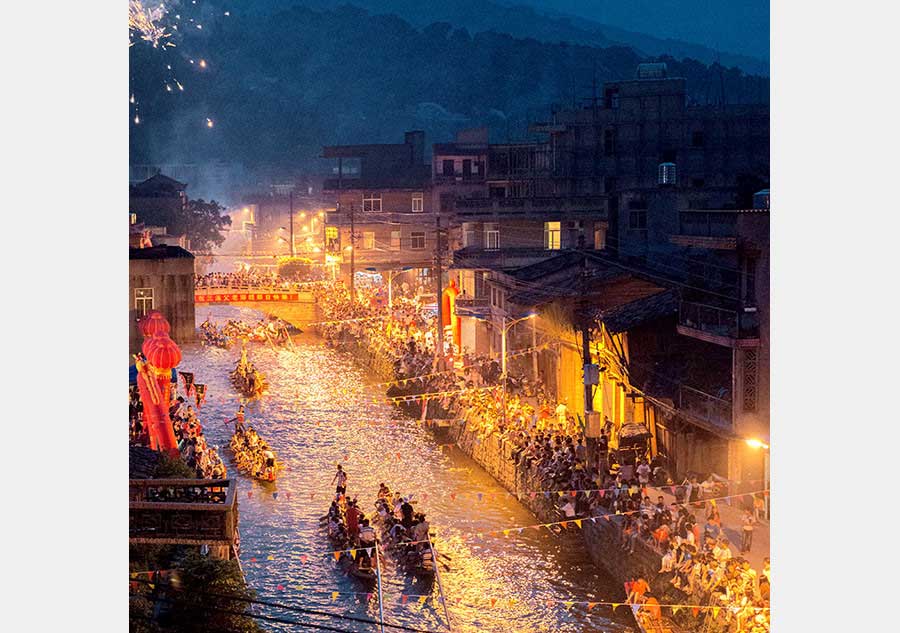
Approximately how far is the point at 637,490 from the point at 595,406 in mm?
2944

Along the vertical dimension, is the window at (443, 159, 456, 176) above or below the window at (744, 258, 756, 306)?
above

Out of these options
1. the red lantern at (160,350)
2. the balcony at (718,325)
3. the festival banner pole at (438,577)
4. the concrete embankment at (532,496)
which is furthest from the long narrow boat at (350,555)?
the balcony at (718,325)

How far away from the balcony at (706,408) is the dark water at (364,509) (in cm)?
140

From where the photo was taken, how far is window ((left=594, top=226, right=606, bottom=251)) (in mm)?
15952

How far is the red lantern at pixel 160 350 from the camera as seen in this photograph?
11.9 m

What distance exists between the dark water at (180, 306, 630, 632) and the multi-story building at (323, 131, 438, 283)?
4.02 feet

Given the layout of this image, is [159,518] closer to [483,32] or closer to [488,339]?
[483,32]

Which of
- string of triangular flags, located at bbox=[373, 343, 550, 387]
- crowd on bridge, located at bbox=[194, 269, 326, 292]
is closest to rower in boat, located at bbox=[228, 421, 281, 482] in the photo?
crowd on bridge, located at bbox=[194, 269, 326, 292]

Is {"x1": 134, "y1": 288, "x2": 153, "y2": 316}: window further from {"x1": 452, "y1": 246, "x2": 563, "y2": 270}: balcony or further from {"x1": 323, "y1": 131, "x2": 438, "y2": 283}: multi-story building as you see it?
{"x1": 452, "y1": 246, "x2": 563, "y2": 270}: balcony

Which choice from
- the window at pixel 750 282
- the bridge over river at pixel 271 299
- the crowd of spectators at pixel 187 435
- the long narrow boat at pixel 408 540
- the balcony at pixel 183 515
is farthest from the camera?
the bridge over river at pixel 271 299

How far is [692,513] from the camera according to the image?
34.4 feet

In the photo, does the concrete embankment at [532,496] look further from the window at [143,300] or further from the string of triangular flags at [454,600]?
the window at [143,300]

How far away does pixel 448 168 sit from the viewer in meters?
14.1

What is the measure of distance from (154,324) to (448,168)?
362 cm
